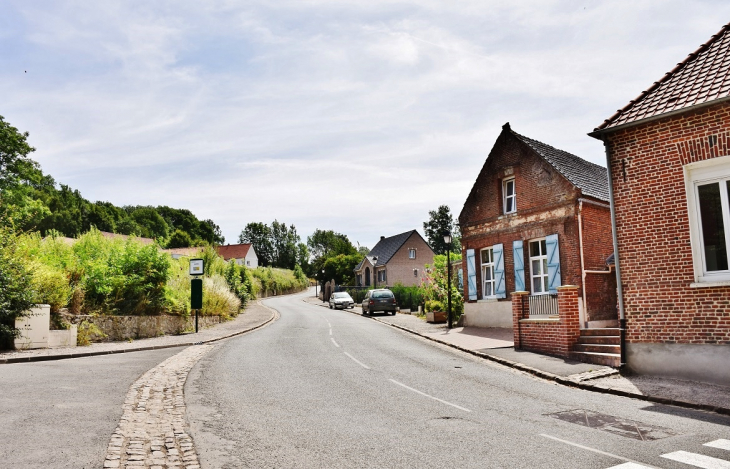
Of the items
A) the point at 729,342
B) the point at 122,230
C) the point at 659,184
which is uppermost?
the point at 122,230

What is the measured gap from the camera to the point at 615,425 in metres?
7.25

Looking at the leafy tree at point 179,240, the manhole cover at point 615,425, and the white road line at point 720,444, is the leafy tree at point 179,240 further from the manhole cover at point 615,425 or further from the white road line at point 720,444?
the white road line at point 720,444

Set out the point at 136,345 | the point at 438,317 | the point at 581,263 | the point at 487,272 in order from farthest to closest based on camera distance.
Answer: the point at 438,317
the point at 487,272
the point at 581,263
the point at 136,345

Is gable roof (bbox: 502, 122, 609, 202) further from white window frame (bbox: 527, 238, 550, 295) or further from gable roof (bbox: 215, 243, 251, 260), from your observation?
gable roof (bbox: 215, 243, 251, 260)

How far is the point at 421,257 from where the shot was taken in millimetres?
64188

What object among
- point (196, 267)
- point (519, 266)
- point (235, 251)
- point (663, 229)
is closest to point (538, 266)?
point (519, 266)

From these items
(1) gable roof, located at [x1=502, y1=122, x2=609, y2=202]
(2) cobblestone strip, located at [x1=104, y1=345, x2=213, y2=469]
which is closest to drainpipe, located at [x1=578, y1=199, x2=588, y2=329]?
(1) gable roof, located at [x1=502, y1=122, x2=609, y2=202]

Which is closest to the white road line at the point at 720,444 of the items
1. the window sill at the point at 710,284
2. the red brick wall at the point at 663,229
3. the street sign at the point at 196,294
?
the red brick wall at the point at 663,229

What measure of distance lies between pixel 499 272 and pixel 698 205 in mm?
12738

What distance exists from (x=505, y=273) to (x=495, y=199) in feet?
10.9

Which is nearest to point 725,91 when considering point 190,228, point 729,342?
point 729,342

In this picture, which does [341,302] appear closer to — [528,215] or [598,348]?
[528,215]

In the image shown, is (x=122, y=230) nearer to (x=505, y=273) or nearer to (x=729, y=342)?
(x=505, y=273)

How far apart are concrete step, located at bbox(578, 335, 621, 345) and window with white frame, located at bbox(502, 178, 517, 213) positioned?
958 cm
